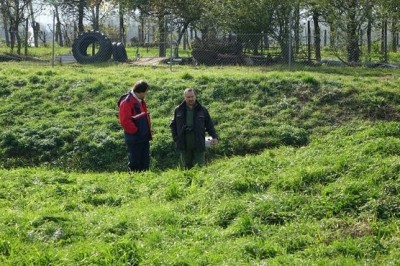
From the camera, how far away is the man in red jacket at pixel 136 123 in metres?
9.12

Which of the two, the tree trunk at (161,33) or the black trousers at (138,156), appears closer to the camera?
the black trousers at (138,156)

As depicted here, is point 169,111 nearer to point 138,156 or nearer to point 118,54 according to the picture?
point 138,156

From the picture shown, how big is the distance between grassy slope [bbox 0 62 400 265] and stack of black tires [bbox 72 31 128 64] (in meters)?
14.0

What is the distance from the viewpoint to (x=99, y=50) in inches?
922

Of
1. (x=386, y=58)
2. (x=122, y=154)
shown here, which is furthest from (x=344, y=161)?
(x=386, y=58)

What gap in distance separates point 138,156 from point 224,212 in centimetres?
332

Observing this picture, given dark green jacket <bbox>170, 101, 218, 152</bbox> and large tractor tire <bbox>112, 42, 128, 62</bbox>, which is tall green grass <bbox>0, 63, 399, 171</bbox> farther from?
large tractor tire <bbox>112, 42, 128, 62</bbox>

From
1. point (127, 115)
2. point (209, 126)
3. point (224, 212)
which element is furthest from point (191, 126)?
point (224, 212)

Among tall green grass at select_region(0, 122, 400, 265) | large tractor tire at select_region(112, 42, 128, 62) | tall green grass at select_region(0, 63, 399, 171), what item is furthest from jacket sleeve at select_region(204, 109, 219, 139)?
large tractor tire at select_region(112, 42, 128, 62)

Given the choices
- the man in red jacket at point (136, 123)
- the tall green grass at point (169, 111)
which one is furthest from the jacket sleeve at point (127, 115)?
the tall green grass at point (169, 111)

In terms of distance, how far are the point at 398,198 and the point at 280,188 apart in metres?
1.40

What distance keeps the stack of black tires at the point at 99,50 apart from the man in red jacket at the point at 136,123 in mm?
14124

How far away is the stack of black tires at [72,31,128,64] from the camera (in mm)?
23172

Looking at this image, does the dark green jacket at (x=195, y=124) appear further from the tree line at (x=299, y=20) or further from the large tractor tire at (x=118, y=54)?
the large tractor tire at (x=118, y=54)
